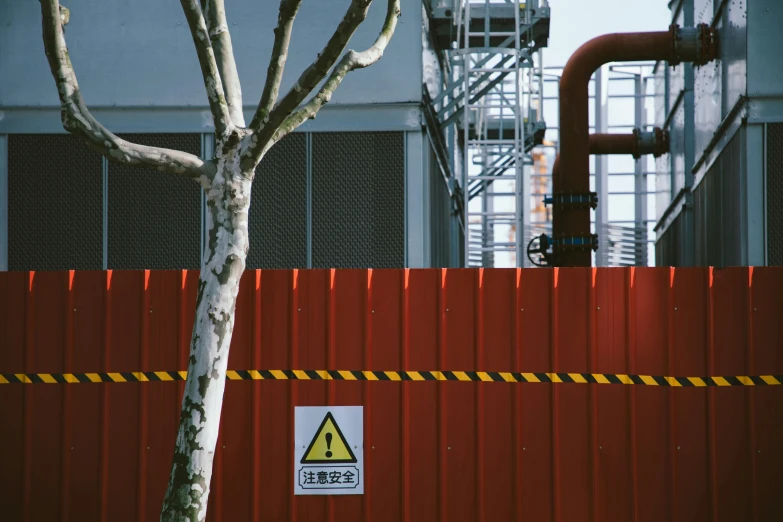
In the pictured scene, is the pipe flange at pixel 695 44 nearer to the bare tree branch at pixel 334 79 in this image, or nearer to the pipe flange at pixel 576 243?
the pipe flange at pixel 576 243

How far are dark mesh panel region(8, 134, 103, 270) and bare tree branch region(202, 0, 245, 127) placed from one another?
225 inches

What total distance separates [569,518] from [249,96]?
23.6 feet

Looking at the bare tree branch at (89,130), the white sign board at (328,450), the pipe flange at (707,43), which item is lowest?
the white sign board at (328,450)

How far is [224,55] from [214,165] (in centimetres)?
90

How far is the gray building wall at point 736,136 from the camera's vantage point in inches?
492

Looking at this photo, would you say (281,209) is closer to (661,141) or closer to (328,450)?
(328,450)

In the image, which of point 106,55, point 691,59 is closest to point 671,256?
point 691,59

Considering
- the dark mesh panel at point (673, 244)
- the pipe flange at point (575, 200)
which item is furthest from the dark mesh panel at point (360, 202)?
the dark mesh panel at point (673, 244)

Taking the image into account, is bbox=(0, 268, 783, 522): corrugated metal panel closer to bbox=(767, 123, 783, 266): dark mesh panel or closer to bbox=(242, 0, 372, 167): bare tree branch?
bbox=(242, 0, 372, 167): bare tree branch

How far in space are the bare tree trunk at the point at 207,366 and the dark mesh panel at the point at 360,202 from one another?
5327 millimetres

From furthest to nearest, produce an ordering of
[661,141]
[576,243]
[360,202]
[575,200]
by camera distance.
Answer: [661,141], [576,243], [575,200], [360,202]

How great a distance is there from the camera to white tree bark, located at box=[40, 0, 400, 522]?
23.8ft

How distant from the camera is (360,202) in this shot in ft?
41.9

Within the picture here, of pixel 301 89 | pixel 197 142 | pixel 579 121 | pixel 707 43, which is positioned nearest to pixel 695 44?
pixel 707 43
